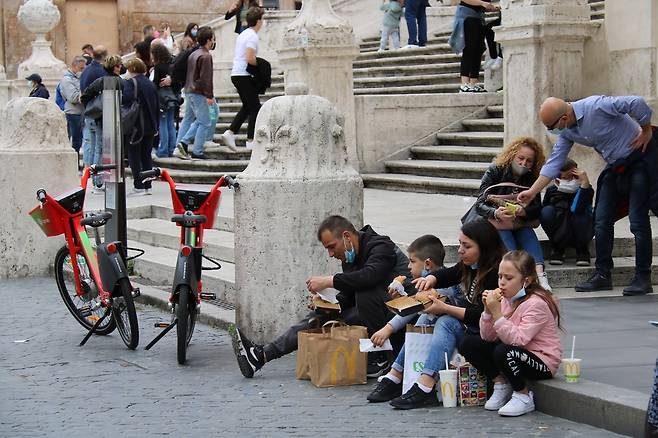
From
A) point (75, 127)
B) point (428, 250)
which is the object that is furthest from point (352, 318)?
point (75, 127)

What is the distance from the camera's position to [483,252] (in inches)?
287

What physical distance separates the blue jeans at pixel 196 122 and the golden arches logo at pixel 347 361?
9890 mm

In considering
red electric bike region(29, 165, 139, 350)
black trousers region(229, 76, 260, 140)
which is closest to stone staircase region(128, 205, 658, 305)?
red electric bike region(29, 165, 139, 350)

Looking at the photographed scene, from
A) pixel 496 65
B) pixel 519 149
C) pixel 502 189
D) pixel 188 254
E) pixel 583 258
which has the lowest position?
pixel 583 258

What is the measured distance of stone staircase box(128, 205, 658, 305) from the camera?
9.81 m

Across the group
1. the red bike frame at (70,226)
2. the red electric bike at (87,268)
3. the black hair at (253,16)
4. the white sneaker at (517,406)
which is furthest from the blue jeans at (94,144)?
the white sneaker at (517,406)

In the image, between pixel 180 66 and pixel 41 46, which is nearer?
pixel 180 66

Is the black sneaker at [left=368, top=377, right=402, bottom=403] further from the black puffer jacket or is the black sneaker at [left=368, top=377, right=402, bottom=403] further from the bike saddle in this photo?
the bike saddle

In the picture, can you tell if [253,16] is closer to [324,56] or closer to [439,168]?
[324,56]

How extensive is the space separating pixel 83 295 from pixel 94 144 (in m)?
7.46

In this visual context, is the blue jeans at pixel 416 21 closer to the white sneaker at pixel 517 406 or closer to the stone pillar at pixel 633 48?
the stone pillar at pixel 633 48

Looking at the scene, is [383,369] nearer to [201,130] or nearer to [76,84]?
[201,130]

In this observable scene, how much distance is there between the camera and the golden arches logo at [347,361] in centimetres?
757

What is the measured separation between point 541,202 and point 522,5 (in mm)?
3006
